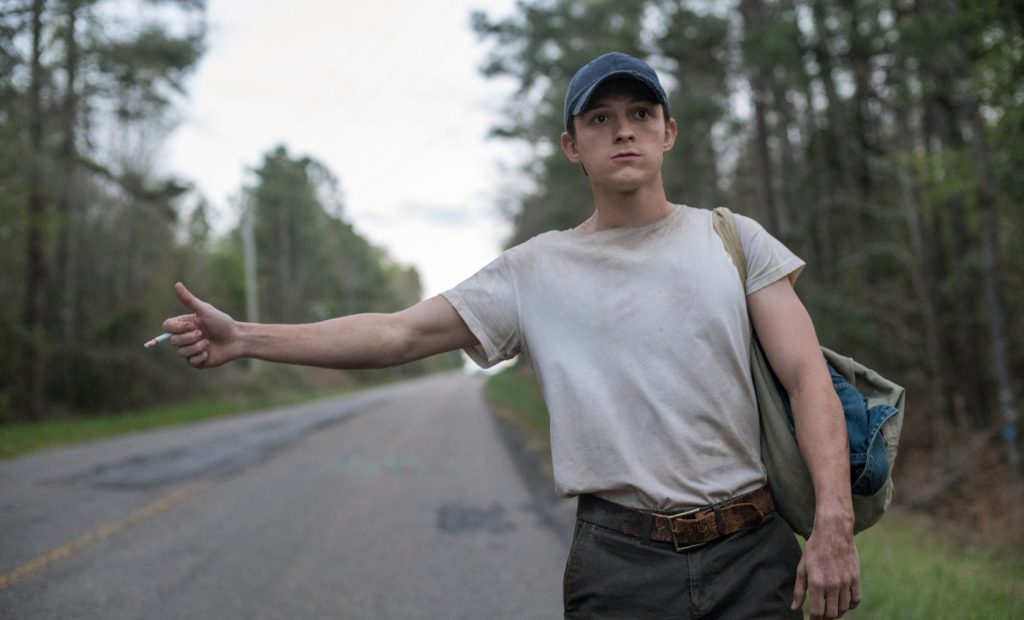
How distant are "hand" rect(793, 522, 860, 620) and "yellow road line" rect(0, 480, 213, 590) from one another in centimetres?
516

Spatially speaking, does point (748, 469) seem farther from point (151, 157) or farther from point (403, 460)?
point (151, 157)

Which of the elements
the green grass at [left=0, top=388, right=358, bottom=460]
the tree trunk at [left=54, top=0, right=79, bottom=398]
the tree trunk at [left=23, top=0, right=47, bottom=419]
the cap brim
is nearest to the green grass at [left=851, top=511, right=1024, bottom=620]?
the cap brim

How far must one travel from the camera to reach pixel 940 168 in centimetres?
1183

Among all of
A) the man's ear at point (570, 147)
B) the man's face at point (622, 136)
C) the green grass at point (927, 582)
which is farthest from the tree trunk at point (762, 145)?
the man's face at point (622, 136)

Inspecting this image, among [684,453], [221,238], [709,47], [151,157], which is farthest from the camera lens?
[221,238]

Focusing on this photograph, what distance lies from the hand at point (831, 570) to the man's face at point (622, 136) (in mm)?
952

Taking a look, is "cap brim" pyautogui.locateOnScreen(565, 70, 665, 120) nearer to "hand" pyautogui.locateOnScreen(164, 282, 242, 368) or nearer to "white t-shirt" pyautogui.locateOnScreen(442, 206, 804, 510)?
"white t-shirt" pyautogui.locateOnScreen(442, 206, 804, 510)

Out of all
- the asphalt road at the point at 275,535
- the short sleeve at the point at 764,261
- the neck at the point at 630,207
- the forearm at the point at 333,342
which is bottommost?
the asphalt road at the point at 275,535

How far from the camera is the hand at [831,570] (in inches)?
80.8

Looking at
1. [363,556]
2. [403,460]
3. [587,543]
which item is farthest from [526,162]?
[587,543]

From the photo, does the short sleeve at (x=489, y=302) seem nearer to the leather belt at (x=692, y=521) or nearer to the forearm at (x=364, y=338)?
the forearm at (x=364, y=338)

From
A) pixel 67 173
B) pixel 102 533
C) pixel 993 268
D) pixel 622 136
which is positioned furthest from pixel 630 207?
pixel 67 173

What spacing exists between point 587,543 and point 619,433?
1.05 ft

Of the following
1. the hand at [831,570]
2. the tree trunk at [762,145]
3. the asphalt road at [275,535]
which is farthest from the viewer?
the tree trunk at [762,145]
